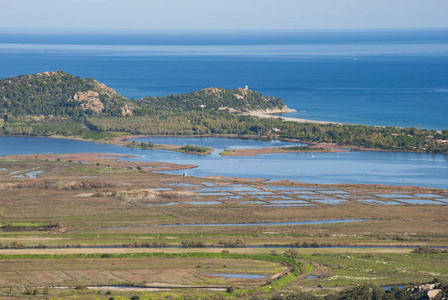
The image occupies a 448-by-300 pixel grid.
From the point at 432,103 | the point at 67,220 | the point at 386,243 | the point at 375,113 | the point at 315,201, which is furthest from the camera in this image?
the point at 432,103

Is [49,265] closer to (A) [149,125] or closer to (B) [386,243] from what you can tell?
(B) [386,243]

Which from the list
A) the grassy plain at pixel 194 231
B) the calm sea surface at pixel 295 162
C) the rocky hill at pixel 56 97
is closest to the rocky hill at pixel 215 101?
the rocky hill at pixel 56 97

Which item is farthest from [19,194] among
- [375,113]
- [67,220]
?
[375,113]

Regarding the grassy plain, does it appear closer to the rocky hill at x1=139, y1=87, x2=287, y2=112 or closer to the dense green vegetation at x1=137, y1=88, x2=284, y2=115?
the dense green vegetation at x1=137, y1=88, x2=284, y2=115

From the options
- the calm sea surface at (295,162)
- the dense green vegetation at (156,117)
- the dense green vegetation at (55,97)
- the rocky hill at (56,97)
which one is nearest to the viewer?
the calm sea surface at (295,162)

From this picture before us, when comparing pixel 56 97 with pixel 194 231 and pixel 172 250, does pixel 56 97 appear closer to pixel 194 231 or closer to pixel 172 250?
pixel 194 231

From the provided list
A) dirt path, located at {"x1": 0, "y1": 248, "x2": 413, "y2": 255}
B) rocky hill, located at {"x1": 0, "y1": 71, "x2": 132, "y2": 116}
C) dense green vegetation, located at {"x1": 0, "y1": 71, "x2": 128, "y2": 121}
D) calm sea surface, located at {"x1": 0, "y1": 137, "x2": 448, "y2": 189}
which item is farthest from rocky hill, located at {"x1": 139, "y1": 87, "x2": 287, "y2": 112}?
dirt path, located at {"x1": 0, "y1": 248, "x2": 413, "y2": 255}

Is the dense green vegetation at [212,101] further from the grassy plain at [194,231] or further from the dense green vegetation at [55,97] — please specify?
the grassy plain at [194,231]
